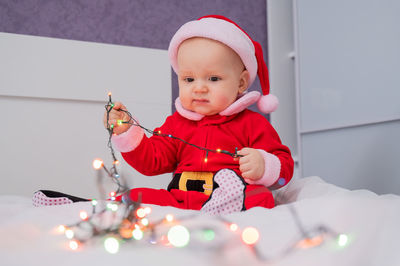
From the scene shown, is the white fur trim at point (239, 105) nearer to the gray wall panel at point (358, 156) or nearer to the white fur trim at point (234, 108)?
the white fur trim at point (234, 108)

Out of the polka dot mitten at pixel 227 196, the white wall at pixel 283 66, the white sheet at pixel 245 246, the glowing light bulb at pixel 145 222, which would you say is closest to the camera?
the white sheet at pixel 245 246

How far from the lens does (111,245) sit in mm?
500

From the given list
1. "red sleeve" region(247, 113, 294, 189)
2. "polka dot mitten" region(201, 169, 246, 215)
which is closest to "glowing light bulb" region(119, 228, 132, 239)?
"polka dot mitten" region(201, 169, 246, 215)

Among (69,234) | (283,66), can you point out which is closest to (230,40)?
(69,234)

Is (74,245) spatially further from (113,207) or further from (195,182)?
(195,182)

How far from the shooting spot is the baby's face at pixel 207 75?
1039 millimetres

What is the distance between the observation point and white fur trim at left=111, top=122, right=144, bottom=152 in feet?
3.39

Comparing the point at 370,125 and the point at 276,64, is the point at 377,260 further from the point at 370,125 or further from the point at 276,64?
the point at 276,64

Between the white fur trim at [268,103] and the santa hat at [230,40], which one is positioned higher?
the santa hat at [230,40]

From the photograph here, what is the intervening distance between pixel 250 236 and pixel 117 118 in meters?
0.59

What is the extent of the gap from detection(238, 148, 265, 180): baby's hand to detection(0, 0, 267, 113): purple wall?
1144 millimetres

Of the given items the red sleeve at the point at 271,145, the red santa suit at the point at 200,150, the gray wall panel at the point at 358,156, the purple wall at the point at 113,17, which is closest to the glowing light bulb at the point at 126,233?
the red santa suit at the point at 200,150

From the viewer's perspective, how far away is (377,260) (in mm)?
539

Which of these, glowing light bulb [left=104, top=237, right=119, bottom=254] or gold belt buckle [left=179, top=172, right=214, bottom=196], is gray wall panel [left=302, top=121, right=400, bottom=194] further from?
glowing light bulb [left=104, top=237, right=119, bottom=254]
